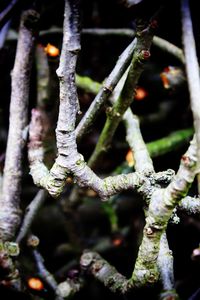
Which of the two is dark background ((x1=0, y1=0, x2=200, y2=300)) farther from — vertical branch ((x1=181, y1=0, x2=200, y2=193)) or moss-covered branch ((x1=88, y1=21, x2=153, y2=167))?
moss-covered branch ((x1=88, y1=21, x2=153, y2=167))

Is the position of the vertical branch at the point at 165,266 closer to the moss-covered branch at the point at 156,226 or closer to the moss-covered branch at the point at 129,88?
the moss-covered branch at the point at 156,226

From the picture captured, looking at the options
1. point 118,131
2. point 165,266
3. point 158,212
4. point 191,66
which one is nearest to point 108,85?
point 191,66

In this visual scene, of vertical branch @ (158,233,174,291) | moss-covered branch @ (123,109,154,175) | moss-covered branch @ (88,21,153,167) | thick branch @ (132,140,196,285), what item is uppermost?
moss-covered branch @ (88,21,153,167)

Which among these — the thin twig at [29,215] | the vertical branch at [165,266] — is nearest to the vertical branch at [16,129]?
the thin twig at [29,215]

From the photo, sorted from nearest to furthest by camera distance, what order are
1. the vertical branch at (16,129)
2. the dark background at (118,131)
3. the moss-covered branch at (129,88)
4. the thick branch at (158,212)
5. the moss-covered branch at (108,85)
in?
the thick branch at (158,212) < the moss-covered branch at (129,88) < the moss-covered branch at (108,85) < the vertical branch at (16,129) < the dark background at (118,131)

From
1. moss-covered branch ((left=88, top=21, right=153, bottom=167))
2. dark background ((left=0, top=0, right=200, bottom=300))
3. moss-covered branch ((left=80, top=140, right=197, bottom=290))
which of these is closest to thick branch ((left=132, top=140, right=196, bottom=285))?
moss-covered branch ((left=80, top=140, right=197, bottom=290))

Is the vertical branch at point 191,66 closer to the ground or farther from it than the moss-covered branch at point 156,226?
farther from it

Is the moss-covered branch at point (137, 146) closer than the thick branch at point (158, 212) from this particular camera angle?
No

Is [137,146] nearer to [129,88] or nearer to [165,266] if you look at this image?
[129,88]

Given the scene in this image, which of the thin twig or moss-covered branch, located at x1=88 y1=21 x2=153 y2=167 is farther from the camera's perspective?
the thin twig
